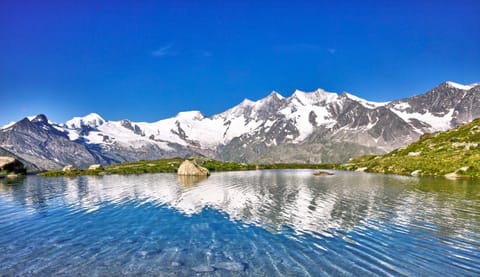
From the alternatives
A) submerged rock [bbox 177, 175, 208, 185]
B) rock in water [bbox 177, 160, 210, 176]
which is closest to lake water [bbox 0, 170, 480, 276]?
submerged rock [bbox 177, 175, 208, 185]

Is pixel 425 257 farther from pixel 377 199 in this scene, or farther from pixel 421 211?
pixel 377 199

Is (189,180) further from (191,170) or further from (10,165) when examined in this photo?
(10,165)

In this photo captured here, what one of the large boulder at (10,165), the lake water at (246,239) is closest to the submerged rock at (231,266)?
the lake water at (246,239)

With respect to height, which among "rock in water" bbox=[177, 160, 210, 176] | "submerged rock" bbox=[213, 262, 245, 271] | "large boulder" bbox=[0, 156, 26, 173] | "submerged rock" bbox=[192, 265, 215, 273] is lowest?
"submerged rock" bbox=[213, 262, 245, 271]

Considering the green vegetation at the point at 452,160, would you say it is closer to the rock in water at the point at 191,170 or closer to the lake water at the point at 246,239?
the lake water at the point at 246,239

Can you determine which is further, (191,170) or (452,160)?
(191,170)

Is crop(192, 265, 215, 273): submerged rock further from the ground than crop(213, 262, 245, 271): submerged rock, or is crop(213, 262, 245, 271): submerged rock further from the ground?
crop(192, 265, 215, 273): submerged rock

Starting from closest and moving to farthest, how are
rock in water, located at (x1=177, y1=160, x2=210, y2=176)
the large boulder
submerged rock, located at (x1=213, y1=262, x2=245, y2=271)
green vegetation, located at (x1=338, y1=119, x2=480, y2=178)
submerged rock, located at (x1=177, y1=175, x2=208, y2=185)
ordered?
submerged rock, located at (x1=213, y1=262, x2=245, y2=271) < submerged rock, located at (x1=177, y1=175, x2=208, y2=185) < green vegetation, located at (x1=338, y1=119, x2=480, y2=178) < rock in water, located at (x1=177, y1=160, x2=210, y2=176) < the large boulder

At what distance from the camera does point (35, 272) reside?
781 inches

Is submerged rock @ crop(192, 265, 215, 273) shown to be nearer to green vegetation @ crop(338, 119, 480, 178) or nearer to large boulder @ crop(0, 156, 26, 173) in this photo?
green vegetation @ crop(338, 119, 480, 178)

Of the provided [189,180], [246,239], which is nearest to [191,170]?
[189,180]

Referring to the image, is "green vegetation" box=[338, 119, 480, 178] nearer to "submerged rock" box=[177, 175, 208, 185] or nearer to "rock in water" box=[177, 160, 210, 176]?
"submerged rock" box=[177, 175, 208, 185]

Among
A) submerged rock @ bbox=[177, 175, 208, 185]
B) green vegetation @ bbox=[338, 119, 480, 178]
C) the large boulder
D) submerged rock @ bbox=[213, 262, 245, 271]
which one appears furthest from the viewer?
the large boulder

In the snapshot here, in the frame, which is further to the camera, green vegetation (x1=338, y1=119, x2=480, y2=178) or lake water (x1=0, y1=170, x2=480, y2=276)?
green vegetation (x1=338, y1=119, x2=480, y2=178)
